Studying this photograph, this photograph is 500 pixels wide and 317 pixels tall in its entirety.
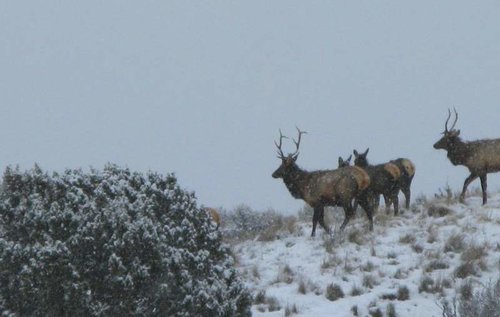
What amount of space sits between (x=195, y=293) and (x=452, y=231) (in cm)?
633

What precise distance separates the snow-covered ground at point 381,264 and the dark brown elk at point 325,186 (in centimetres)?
35

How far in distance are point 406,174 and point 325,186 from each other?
2273mm

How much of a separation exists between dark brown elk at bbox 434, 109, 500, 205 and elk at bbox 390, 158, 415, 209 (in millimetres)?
951

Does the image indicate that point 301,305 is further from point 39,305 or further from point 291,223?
point 291,223

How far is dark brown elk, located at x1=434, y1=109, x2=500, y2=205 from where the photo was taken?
51.0 feet

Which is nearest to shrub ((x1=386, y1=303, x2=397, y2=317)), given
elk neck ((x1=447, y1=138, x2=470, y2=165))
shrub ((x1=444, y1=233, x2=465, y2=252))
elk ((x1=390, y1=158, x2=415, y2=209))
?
shrub ((x1=444, y1=233, x2=465, y2=252))

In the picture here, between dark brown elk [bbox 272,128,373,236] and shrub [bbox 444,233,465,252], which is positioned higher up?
dark brown elk [bbox 272,128,373,236]

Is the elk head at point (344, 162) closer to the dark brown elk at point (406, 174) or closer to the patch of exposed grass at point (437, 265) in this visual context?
the dark brown elk at point (406, 174)

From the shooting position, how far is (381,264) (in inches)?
442

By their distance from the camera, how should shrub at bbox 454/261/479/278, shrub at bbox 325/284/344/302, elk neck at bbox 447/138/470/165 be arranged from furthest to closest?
elk neck at bbox 447/138/470/165 → shrub at bbox 454/261/479/278 → shrub at bbox 325/284/344/302

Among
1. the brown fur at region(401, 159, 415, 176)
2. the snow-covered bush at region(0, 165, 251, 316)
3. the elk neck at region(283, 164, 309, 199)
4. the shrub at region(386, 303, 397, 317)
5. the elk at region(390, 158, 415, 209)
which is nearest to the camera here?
the snow-covered bush at region(0, 165, 251, 316)

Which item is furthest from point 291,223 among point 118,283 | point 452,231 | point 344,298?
point 118,283

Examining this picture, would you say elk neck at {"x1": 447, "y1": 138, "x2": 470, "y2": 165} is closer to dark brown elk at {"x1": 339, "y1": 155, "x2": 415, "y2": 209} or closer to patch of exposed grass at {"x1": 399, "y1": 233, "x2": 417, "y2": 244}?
dark brown elk at {"x1": 339, "y1": 155, "x2": 415, "y2": 209}

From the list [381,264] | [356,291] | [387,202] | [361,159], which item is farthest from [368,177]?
[356,291]
